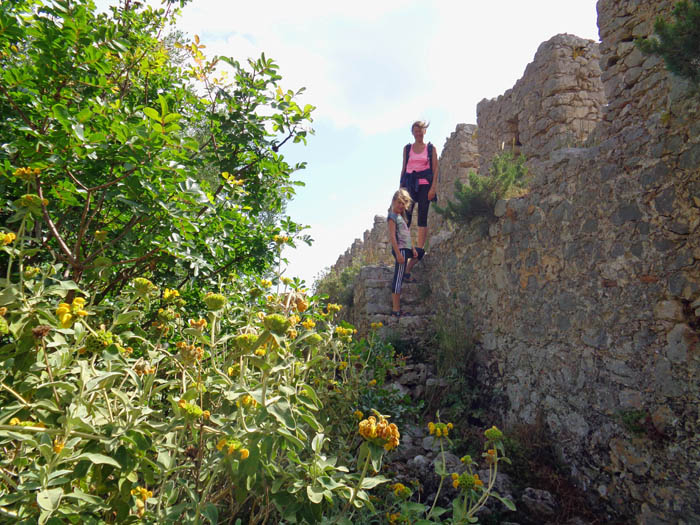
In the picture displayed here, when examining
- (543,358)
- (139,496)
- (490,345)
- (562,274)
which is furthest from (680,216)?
(139,496)

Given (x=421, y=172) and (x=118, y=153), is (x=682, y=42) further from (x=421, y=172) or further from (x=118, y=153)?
(x=421, y=172)

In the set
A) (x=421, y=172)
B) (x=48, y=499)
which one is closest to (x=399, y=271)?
(x=421, y=172)

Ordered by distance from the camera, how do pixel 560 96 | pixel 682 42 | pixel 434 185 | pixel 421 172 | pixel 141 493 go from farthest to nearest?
1. pixel 421 172
2. pixel 434 185
3. pixel 560 96
4. pixel 682 42
5. pixel 141 493

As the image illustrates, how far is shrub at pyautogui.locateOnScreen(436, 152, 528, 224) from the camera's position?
4801 millimetres

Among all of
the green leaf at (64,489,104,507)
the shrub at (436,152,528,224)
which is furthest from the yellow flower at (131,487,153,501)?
the shrub at (436,152,528,224)

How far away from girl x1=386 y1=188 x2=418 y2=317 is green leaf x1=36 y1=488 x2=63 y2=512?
5007 millimetres

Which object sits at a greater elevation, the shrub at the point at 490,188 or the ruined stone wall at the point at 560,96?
the ruined stone wall at the point at 560,96

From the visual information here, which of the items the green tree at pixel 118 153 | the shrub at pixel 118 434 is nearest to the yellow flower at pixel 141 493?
the shrub at pixel 118 434

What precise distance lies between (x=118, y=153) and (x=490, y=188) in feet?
12.9

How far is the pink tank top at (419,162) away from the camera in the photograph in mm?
6547

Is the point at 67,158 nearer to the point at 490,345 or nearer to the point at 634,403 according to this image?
the point at 634,403

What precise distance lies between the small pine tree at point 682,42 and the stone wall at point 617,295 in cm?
35

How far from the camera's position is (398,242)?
5.98 meters

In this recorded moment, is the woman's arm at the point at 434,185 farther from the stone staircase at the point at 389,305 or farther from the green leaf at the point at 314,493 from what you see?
the green leaf at the point at 314,493
